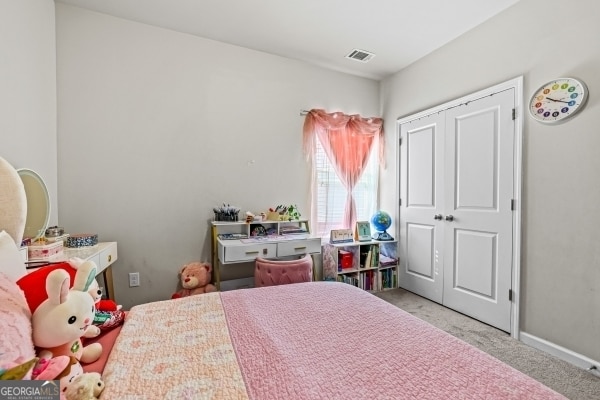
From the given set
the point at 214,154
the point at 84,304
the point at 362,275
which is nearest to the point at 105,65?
the point at 214,154

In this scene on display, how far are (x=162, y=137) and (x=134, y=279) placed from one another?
4.40 feet

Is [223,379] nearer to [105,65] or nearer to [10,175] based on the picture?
[10,175]

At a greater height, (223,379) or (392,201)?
(392,201)

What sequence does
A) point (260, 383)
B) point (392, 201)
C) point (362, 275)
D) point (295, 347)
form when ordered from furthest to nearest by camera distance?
1. point (392, 201)
2. point (362, 275)
3. point (295, 347)
4. point (260, 383)

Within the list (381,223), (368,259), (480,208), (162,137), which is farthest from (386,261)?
(162,137)

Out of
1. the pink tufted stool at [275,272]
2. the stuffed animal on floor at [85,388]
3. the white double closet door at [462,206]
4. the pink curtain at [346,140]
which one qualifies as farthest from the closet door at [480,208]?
the stuffed animal on floor at [85,388]

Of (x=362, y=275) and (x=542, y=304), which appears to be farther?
(x=362, y=275)

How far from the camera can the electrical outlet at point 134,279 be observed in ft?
8.14

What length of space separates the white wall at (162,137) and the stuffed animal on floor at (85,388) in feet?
6.44

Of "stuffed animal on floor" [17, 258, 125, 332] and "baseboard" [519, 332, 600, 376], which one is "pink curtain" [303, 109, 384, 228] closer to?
"baseboard" [519, 332, 600, 376]

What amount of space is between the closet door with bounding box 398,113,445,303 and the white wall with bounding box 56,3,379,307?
1.29 m

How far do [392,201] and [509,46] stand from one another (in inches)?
72.1

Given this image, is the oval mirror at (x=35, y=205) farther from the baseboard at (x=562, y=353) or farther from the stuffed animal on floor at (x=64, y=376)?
the baseboard at (x=562, y=353)

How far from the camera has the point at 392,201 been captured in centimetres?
341
